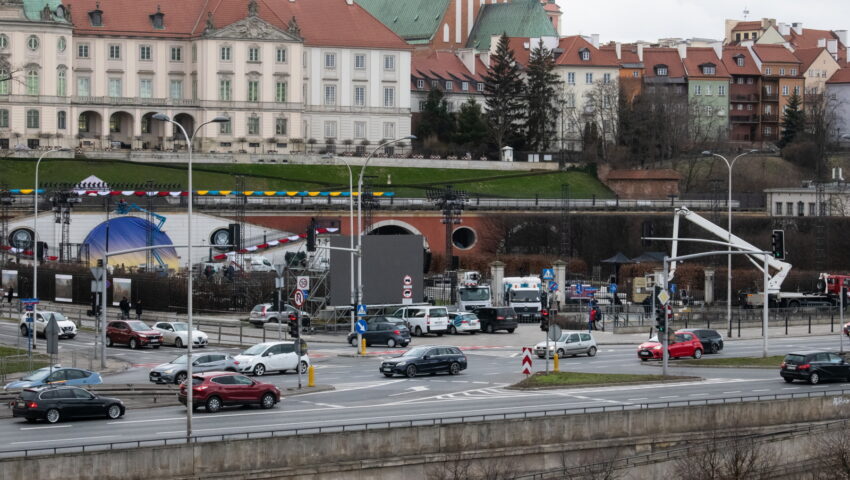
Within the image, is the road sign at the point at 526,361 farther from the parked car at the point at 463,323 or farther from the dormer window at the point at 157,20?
the dormer window at the point at 157,20

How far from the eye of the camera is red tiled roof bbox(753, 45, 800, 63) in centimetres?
17562

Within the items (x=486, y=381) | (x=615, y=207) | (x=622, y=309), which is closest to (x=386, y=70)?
(x=615, y=207)

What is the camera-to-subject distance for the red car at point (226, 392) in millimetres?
46125

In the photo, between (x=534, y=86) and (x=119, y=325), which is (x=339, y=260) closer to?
(x=119, y=325)

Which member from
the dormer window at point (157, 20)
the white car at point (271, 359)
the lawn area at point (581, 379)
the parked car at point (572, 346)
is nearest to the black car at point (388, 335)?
the parked car at point (572, 346)

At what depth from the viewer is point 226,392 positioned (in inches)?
1832

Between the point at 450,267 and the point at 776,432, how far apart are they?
61600mm

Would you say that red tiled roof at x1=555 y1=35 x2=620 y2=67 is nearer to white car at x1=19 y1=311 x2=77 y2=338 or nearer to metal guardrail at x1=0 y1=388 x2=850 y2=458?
white car at x1=19 y1=311 x2=77 y2=338

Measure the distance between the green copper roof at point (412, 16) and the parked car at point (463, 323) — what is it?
106976mm

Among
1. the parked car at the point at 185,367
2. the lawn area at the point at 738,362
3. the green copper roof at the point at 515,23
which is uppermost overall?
the green copper roof at the point at 515,23

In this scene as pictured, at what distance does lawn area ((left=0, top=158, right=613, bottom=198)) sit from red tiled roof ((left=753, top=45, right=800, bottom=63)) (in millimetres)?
41398

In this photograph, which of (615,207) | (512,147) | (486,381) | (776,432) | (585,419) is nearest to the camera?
(585,419)

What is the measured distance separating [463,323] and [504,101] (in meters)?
77.7

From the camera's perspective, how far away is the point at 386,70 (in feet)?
503
